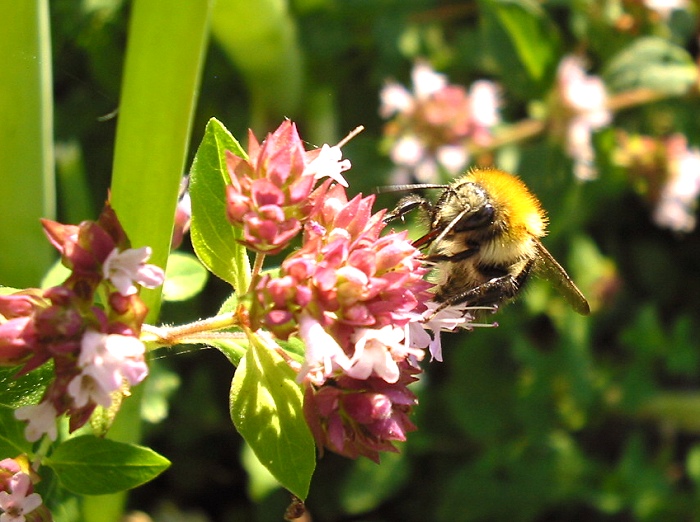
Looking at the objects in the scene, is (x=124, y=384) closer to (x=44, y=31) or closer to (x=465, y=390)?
(x=44, y=31)

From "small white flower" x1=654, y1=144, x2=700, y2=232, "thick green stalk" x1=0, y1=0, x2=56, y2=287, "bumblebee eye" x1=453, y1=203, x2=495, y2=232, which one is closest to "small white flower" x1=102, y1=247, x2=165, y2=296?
"thick green stalk" x1=0, y1=0, x2=56, y2=287

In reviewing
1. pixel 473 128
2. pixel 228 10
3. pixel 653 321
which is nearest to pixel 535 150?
pixel 473 128

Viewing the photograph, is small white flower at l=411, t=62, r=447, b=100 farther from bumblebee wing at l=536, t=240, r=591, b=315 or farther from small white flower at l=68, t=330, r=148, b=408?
small white flower at l=68, t=330, r=148, b=408

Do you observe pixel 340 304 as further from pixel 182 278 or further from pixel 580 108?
pixel 580 108

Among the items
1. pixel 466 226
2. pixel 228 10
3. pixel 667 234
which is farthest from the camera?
pixel 667 234

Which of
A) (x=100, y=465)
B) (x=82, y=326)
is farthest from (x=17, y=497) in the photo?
(x=82, y=326)
